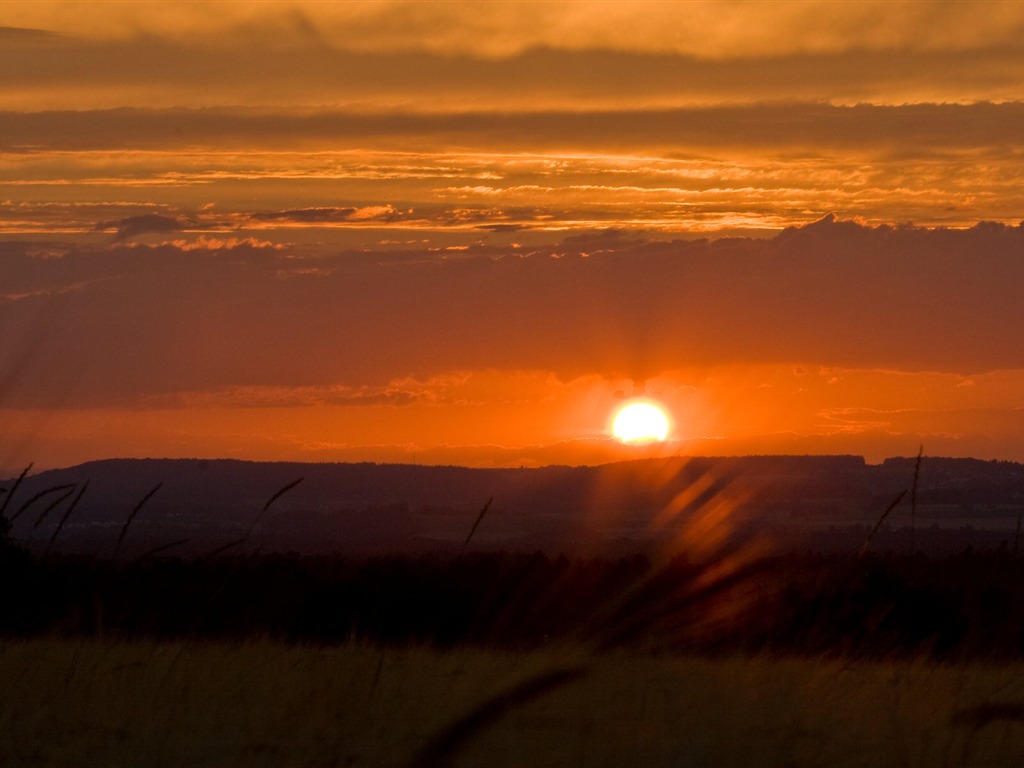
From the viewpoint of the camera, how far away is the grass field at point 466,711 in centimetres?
757

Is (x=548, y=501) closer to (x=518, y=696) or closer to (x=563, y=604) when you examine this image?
(x=563, y=604)

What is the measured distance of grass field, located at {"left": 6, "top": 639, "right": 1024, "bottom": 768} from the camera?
7566 millimetres

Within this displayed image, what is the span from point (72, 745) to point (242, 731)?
899 millimetres

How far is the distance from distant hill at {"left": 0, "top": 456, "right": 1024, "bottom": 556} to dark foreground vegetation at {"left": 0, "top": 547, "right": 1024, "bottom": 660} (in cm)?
5385

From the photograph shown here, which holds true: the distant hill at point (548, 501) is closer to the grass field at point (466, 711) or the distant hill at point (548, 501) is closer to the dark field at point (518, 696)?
the dark field at point (518, 696)

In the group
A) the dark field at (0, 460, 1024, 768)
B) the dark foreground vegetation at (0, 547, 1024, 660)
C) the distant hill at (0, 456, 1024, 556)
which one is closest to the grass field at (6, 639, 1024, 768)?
the dark field at (0, 460, 1024, 768)

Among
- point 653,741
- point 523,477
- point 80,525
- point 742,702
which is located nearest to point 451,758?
point 653,741

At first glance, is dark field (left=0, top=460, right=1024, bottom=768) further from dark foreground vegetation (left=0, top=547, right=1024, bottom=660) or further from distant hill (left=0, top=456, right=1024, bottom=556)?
distant hill (left=0, top=456, right=1024, bottom=556)

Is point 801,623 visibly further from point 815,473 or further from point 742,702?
point 815,473

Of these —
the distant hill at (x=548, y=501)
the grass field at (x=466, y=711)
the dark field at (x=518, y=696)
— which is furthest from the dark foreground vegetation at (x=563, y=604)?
the distant hill at (x=548, y=501)

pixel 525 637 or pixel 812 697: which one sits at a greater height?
pixel 525 637

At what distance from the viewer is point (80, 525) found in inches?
4823

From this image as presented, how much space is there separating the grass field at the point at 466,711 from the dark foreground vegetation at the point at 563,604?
6.86 meters

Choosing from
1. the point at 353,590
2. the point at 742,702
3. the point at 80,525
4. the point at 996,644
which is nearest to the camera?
the point at 742,702
